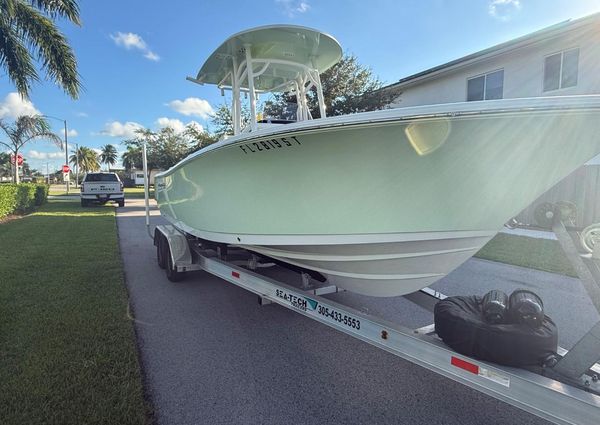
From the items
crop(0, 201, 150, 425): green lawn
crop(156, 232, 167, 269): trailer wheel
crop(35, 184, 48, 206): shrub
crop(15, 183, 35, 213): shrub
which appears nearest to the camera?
crop(0, 201, 150, 425): green lawn

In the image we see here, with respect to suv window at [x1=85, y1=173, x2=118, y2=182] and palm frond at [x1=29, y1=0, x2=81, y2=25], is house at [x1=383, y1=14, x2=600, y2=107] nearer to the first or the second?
palm frond at [x1=29, y1=0, x2=81, y2=25]

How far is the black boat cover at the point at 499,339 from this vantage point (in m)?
1.98

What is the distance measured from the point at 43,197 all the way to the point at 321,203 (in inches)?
824

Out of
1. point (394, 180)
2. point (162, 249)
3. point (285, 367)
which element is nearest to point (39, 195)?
point (162, 249)

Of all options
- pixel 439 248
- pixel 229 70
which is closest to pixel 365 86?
pixel 229 70

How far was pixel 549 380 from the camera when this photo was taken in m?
1.85

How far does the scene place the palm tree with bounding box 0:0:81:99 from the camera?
435 inches

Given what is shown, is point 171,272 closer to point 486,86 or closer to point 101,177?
point 486,86

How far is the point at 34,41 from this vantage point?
1154 cm

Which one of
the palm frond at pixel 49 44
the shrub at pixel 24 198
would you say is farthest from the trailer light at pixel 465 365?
the shrub at pixel 24 198

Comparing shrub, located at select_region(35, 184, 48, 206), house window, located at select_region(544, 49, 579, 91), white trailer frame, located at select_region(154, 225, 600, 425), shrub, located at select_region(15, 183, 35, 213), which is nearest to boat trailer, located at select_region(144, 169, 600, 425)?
white trailer frame, located at select_region(154, 225, 600, 425)

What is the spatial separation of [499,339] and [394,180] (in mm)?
1086

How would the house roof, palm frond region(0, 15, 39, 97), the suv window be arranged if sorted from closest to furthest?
the house roof → palm frond region(0, 15, 39, 97) → the suv window

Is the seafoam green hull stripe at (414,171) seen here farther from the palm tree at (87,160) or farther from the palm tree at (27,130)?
the palm tree at (87,160)
